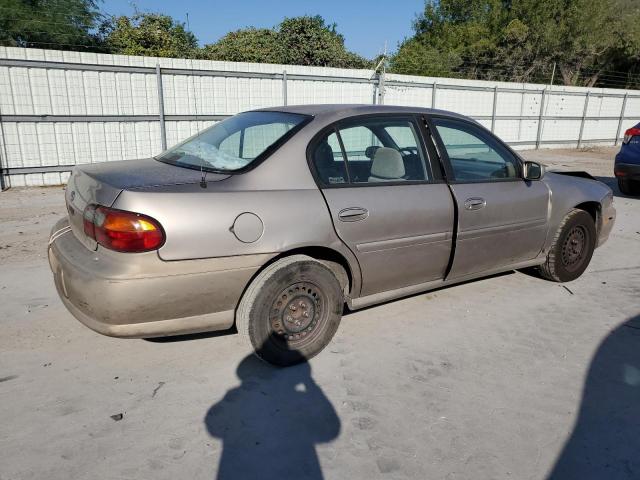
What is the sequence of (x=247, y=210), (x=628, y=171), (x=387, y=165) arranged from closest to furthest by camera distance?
(x=247, y=210) → (x=387, y=165) → (x=628, y=171)

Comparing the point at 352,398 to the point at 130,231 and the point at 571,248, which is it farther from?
the point at 571,248

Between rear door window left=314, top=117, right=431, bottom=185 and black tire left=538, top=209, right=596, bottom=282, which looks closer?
rear door window left=314, top=117, right=431, bottom=185

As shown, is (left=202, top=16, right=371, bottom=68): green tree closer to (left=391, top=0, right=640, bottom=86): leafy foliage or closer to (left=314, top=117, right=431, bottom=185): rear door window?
(left=391, top=0, right=640, bottom=86): leafy foliage

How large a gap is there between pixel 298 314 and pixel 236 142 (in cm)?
129

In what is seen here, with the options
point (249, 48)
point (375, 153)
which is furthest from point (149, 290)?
point (249, 48)

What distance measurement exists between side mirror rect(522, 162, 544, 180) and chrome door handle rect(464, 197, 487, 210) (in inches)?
21.3

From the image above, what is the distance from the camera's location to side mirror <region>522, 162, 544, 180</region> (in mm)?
4035

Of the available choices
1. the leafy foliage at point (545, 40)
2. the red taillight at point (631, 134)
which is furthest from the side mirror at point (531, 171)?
the leafy foliage at point (545, 40)

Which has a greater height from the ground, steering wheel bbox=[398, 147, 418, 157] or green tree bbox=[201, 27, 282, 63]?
green tree bbox=[201, 27, 282, 63]

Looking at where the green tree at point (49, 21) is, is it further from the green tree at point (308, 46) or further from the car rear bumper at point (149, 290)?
the car rear bumper at point (149, 290)

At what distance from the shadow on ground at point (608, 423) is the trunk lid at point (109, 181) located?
235 cm

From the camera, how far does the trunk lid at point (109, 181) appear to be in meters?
2.74

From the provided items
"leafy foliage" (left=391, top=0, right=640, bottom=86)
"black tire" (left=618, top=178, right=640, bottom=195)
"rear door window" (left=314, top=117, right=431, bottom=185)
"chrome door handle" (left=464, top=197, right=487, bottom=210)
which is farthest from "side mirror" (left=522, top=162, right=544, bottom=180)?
"leafy foliage" (left=391, top=0, right=640, bottom=86)

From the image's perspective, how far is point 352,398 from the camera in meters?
2.82
